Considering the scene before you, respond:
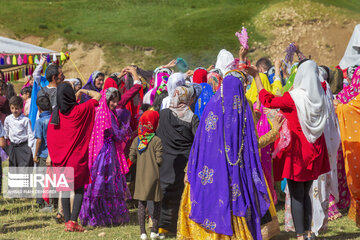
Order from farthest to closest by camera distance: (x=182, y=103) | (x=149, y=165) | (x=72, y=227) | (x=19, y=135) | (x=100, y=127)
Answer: (x=19, y=135), (x=100, y=127), (x=72, y=227), (x=182, y=103), (x=149, y=165)

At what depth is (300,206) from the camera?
527cm

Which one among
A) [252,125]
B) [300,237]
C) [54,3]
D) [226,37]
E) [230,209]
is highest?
[54,3]

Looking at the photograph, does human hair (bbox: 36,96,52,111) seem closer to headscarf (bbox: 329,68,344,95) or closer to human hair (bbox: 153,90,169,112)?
human hair (bbox: 153,90,169,112)

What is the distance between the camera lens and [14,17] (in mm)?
35812

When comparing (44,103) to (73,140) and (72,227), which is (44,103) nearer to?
(73,140)

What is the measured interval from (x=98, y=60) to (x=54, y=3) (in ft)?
38.6

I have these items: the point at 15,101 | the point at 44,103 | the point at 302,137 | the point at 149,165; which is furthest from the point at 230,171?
the point at 15,101

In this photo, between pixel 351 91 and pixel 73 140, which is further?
pixel 351 91

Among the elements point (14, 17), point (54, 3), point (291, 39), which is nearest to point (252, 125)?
point (291, 39)

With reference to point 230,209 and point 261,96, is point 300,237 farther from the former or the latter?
point 261,96

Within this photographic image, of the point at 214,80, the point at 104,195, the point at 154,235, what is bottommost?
the point at 154,235

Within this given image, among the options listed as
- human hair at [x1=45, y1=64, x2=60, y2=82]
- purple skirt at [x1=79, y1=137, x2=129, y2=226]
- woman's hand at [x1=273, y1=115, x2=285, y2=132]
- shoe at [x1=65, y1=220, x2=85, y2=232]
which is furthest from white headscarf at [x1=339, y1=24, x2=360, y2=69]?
shoe at [x1=65, y1=220, x2=85, y2=232]

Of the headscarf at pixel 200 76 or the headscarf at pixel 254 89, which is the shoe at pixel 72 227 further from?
the headscarf at pixel 254 89

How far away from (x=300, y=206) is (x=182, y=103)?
1.73 metres
